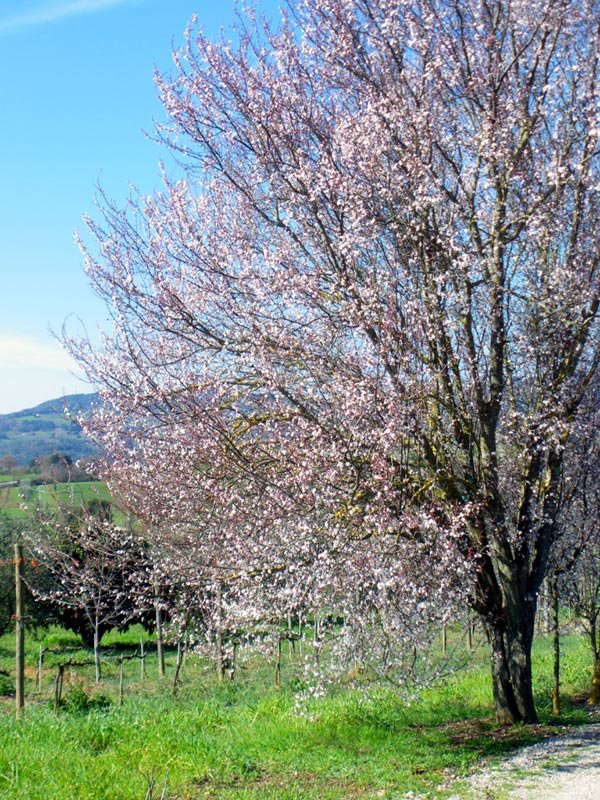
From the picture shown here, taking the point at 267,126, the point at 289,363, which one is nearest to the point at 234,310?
the point at 289,363

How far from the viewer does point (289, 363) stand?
8.83 metres

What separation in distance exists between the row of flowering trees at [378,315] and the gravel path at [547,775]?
1578mm

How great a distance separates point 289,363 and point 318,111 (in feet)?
10.2

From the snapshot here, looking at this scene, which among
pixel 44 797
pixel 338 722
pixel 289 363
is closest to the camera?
pixel 44 797

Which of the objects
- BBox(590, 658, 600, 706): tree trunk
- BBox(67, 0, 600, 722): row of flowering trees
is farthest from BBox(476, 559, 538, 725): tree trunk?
BBox(590, 658, 600, 706): tree trunk

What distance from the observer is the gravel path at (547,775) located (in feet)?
23.2

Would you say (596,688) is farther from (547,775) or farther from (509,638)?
(547,775)

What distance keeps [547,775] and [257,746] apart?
327 centimetres

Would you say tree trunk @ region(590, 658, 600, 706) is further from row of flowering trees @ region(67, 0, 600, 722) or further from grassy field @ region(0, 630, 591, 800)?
row of flowering trees @ region(67, 0, 600, 722)

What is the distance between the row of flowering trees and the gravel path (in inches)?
62.1

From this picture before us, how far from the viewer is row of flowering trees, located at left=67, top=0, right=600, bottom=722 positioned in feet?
27.8

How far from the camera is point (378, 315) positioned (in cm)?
855

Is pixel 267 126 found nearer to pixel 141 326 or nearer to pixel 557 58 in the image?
pixel 141 326

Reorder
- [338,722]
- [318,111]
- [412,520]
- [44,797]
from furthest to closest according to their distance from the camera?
[338,722] → [318,111] → [412,520] → [44,797]
